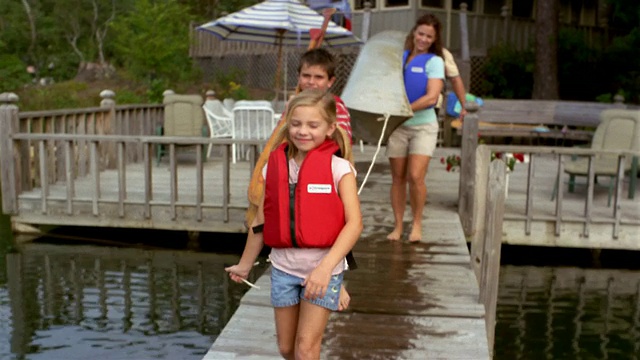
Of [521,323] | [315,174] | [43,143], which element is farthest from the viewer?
[43,143]

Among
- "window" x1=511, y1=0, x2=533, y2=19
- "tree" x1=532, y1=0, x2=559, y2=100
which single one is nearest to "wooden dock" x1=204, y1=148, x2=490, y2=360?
"tree" x1=532, y1=0, x2=559, y2=100

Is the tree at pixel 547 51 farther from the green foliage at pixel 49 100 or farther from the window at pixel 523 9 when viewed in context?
the green foliage at pixel 49 100

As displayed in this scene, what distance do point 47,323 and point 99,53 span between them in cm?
4340

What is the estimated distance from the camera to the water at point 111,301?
6.26 metres

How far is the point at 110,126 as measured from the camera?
39.6 feet

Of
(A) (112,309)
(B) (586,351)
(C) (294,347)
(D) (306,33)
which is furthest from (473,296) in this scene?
(D) (306,33)

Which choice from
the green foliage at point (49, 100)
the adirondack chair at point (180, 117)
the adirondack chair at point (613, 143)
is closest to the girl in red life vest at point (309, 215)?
the adirondack chair at point (613, 143)

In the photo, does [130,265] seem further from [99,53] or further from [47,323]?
[99,53]

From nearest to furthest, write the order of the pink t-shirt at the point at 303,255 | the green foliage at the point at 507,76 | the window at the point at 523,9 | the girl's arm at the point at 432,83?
the pink t-shirt at the point at 303,255 → the girl's arm at the point at 432,83 → the green foliage at the point at 507,76 → the window at the point at 523,9

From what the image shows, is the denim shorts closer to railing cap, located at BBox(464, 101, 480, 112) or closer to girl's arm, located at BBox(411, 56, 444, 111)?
girl's arm, located at BBox(411, 56, 444, 111)

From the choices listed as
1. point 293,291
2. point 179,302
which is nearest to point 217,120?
point 179,302

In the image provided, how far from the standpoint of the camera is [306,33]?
14.7m

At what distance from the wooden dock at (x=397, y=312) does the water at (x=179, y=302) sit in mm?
936

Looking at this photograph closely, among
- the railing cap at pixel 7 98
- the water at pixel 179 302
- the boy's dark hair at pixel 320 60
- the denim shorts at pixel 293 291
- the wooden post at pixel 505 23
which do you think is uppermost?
the wooden post at pixel 505 23
